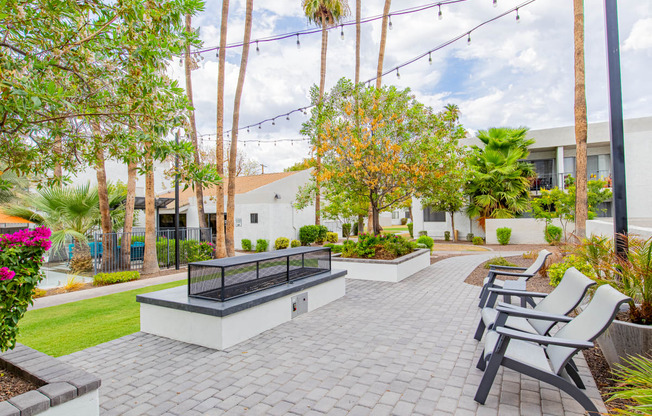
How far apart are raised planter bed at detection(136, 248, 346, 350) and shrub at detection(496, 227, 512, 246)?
17520 mm

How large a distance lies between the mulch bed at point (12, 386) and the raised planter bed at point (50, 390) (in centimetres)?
4

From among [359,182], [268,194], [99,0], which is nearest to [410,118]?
[359,182]

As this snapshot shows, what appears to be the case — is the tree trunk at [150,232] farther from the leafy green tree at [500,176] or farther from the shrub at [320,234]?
the leafy green tree at [500,176]

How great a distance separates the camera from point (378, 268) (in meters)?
9.34

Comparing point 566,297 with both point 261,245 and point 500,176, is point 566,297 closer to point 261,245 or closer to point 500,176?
point 261,245

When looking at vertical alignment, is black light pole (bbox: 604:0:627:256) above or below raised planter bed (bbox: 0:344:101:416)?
above

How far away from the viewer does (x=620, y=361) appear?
3.48m

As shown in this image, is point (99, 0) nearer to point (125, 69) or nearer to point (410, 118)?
point (125, 69)

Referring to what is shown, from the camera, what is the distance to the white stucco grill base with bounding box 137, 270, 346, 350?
182 inches

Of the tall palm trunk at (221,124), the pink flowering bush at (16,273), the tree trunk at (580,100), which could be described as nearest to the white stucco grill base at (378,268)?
the tree trunk at (580,100)

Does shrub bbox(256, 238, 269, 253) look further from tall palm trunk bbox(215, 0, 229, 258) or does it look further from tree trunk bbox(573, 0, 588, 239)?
tree trunk bbox(573, 0, 588, 239)

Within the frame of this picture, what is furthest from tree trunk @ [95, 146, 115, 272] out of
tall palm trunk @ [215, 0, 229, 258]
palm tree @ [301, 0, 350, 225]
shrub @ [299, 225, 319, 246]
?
shrub @ [299, 225, 319, 246]

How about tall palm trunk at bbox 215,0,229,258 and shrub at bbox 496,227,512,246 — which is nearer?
tall palm trunk at bbox 215,0,229,258

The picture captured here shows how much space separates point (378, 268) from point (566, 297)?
5501 millimetres
